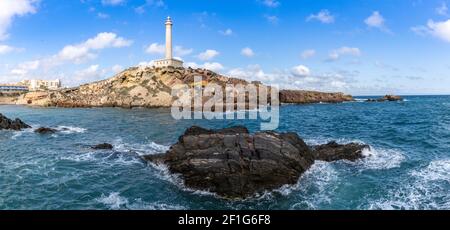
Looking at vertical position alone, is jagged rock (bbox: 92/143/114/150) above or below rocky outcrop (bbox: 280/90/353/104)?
below

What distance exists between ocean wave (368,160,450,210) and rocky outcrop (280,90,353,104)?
10181 cm

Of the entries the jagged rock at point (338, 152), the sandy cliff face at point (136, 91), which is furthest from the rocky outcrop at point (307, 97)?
the jagged rock at point (338, 152)

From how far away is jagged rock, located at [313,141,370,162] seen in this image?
93.6 feet

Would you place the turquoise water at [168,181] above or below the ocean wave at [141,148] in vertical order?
below

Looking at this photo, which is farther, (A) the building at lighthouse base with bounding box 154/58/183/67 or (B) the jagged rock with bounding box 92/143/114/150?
(A) the building at lighthouse base with bounding box 154/58/183/67

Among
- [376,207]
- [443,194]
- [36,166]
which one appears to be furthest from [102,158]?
[443,194]

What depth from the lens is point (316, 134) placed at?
1725 inches

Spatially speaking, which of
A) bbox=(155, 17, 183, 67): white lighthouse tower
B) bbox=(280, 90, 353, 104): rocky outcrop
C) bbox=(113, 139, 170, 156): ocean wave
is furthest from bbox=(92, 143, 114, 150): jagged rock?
bbox=(280, 90, 353, 104): rocky outcrop

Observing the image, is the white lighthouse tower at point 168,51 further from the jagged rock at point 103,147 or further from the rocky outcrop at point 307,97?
the jagged rock at point 103,147

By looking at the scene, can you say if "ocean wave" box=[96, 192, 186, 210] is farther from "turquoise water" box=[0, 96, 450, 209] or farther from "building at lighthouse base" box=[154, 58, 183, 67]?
"building at lighthouse base" box=[154, 58, 183, 67]

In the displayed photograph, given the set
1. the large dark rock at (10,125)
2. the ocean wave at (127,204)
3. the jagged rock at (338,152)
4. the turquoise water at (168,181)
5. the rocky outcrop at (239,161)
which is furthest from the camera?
the large dark rock at (10,125)

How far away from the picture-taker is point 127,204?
18906 mm

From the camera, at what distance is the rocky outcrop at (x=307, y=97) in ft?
416

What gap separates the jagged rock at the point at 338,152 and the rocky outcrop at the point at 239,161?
166 centimetres
